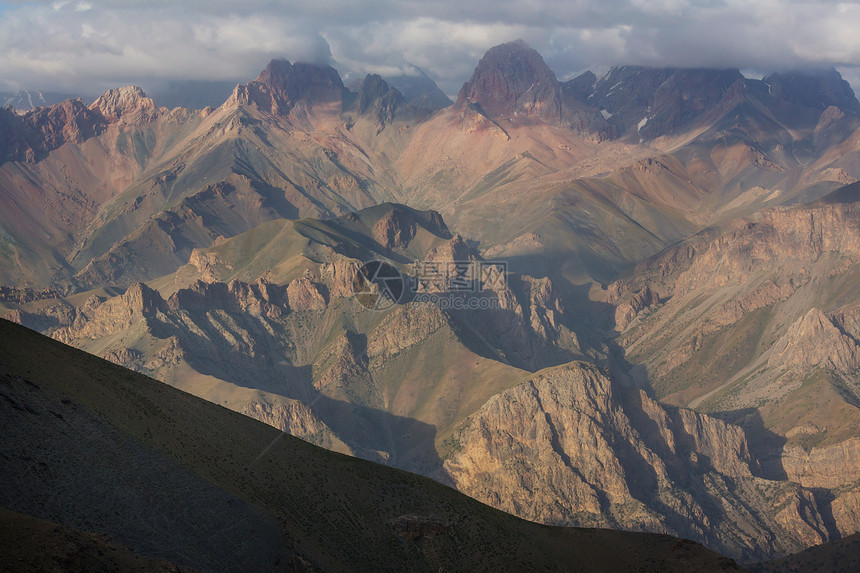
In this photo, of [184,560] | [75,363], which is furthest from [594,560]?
[75,363]

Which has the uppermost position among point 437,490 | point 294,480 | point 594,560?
point 294,480

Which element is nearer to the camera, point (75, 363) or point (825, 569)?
point (75, 363)

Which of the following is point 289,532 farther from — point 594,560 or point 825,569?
point 825,569

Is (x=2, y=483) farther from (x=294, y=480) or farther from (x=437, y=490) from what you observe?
(x=437, y=490)

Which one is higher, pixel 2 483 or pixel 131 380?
pixel 2 483

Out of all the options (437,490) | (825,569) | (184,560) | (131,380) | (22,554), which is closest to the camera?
(22,554)

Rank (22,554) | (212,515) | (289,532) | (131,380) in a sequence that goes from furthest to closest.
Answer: (131,380) < (289,532) < (212,515) < (22,554)
